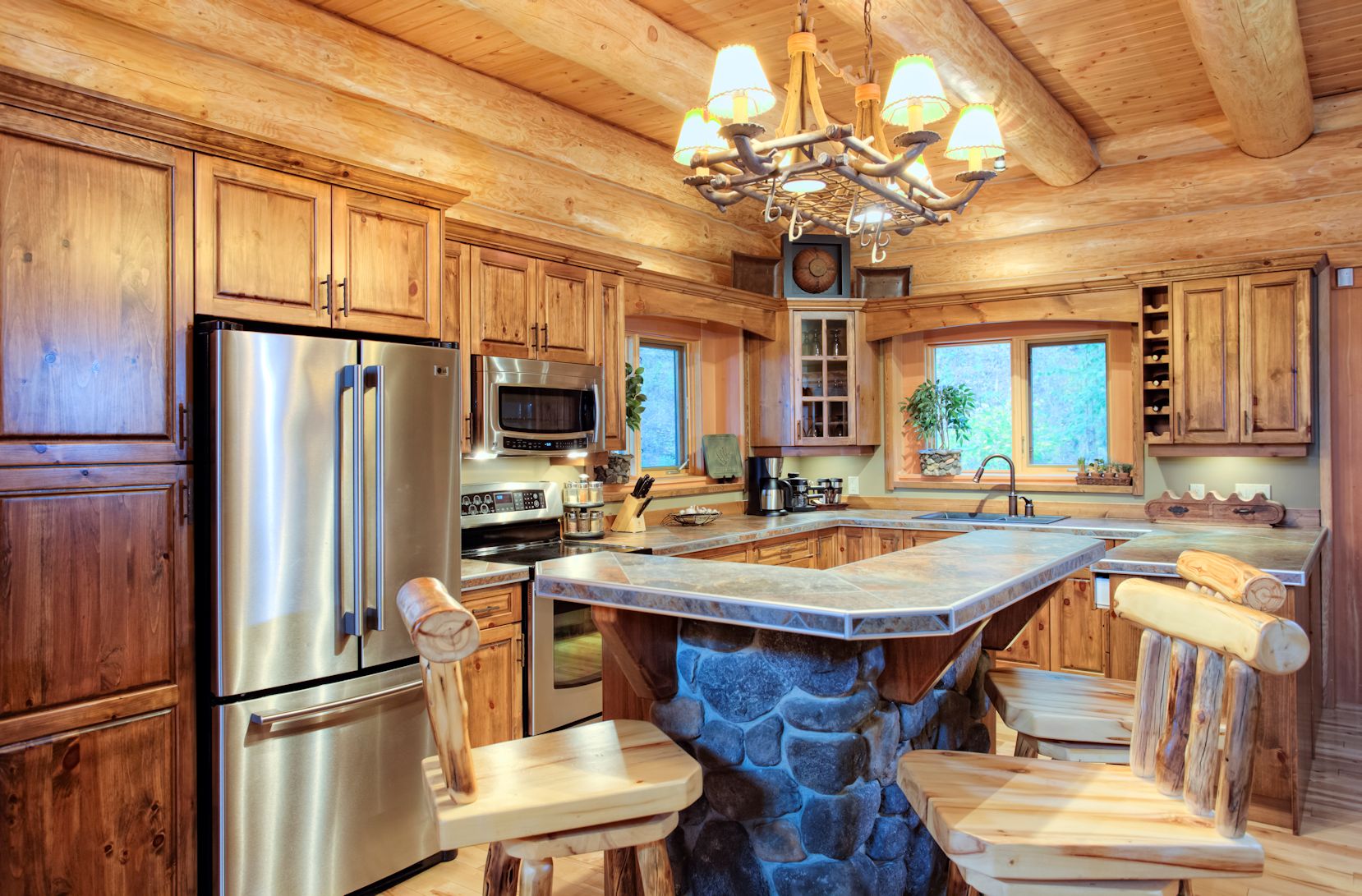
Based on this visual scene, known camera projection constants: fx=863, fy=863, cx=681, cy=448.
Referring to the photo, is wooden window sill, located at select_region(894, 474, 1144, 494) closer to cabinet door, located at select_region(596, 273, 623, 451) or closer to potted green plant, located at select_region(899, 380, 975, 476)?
potted green plant, located at select_region(899, 380, 975, 476)

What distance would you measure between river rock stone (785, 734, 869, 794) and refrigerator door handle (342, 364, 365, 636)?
1.42 metres

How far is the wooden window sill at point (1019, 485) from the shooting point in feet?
16.1

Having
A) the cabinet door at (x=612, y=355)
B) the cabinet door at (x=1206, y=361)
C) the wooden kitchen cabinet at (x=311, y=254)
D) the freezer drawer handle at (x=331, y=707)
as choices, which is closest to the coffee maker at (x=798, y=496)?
the cabinet door at (x=612, y=355)

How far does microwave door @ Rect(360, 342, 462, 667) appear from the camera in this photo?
2.64 m

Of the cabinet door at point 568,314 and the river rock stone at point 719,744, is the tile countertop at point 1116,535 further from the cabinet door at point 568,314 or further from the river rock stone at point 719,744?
the river rock stone at point 719,744

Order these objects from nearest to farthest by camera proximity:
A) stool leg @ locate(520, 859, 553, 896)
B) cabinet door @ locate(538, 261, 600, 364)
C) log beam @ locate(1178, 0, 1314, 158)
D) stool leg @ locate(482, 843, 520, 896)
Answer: stool leg @ locate(520, 859, 553, 896) → stool leg @ locate(482, 843, 520, 896) → log beam @ locate(1178, 0, 1314, 158) → cabinet door @ locate(538, 261, 600, 364)

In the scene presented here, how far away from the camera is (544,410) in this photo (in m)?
3.76

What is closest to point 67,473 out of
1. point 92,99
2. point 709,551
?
point 92,99

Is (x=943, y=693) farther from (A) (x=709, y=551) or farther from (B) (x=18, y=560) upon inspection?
(B) (x=18, y=560)

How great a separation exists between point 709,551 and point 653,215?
1993 millimetres

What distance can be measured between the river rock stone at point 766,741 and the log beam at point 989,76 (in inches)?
93.0

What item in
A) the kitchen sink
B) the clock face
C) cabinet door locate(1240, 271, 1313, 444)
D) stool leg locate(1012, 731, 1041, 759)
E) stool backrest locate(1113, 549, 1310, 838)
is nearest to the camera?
stool backrest locate(1113, 549, 1310, 838)

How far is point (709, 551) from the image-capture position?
13.7 feet

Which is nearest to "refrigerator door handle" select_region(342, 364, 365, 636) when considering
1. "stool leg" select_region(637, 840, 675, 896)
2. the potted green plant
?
"stool leg" select_region(637, 840, 675, 896)
